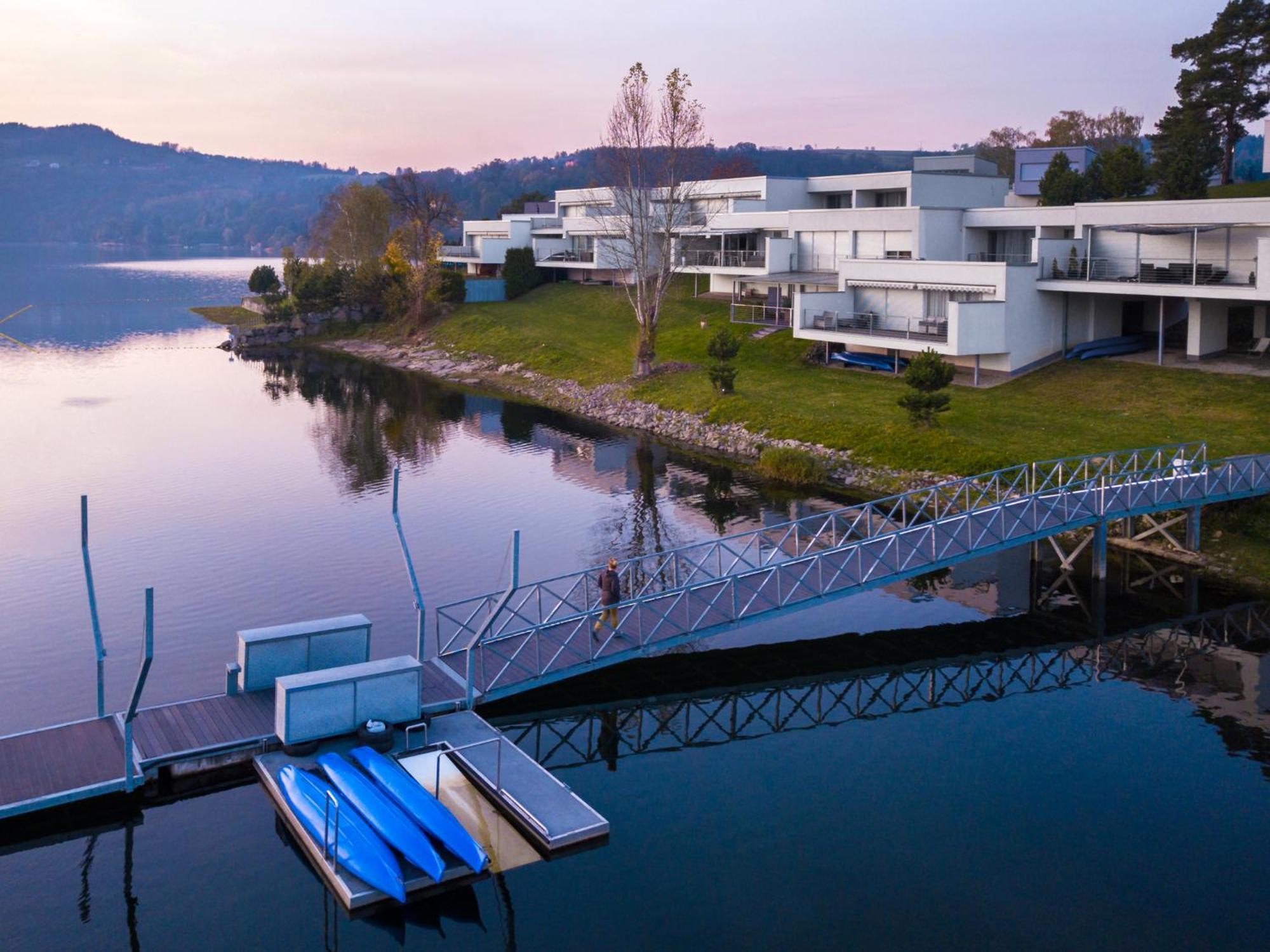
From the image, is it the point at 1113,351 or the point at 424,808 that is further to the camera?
the point at 1113,351

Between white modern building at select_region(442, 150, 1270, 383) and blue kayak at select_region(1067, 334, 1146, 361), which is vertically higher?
white modern building at select_region(442, 150, 1270, 383)

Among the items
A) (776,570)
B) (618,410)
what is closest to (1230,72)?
(618,410)

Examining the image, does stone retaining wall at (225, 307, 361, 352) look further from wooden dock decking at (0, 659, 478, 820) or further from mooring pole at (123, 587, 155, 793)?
mooring pole at (123, 587, 155, 793)

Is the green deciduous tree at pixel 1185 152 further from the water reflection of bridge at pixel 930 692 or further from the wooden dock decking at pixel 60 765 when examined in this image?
the wooden dock decking at pixel 60 765

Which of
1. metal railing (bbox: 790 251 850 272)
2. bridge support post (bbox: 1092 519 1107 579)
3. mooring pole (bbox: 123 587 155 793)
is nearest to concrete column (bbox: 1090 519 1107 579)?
bridge support post (bbox: 1092 519 1107 579)

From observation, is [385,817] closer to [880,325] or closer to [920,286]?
[920,286]

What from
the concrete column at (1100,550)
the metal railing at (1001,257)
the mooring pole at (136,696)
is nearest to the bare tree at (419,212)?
the metal railing at (1001,257)
